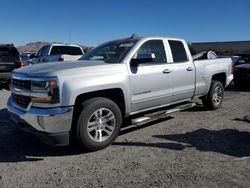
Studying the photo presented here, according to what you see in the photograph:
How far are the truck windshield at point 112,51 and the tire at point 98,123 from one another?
0.96 m

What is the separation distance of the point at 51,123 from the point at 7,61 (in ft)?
28.0

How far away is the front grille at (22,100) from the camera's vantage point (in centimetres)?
474

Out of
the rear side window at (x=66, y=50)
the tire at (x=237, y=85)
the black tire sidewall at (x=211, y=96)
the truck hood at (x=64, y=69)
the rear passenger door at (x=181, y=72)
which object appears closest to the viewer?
the truck hood at (x=64, y=69)

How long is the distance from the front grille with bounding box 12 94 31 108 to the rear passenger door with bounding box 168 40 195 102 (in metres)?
3.01

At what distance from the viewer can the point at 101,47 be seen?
258 inches

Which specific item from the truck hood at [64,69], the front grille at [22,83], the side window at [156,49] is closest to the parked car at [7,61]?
the front grille at [22,83]

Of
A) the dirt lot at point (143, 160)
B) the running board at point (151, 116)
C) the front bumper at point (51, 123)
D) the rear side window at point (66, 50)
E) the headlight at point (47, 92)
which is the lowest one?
the dirt lot at point (143, 160)

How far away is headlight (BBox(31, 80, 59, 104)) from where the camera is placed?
4379mm

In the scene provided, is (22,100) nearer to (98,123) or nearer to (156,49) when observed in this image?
(98,123)

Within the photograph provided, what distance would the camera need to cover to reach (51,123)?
438 cm

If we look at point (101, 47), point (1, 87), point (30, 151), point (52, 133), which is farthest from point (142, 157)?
point (1, 87)

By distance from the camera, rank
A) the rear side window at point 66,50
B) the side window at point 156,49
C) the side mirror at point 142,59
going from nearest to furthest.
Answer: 1. the side mirror at point 142,59
2. the side window at point 156,49
3. the rear side window at point 66,50

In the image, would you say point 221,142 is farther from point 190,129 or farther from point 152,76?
point 152,76

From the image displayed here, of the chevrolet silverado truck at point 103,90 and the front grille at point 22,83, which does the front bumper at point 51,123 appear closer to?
the chevrolet silverado truck at point 103,90
